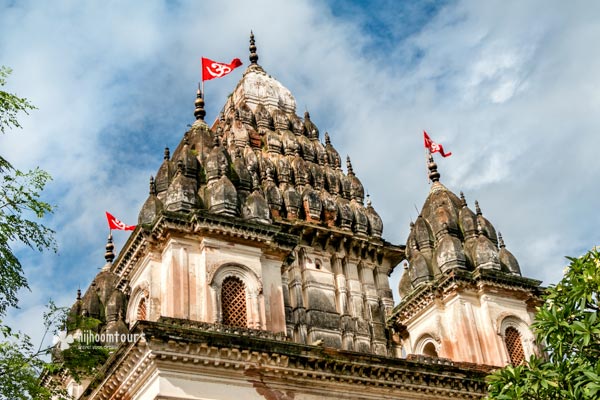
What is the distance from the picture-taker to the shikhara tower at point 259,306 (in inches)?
742

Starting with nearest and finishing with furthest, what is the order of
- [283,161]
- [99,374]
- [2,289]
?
[2,289]
[99,374]
[283,161]

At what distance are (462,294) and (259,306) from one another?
732 cm

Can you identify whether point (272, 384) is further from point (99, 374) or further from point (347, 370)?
point (99, 374)

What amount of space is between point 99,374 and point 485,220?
14.6 meters

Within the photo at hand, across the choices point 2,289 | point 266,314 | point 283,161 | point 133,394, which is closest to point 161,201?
point 266,314

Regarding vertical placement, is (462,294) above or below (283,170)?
below

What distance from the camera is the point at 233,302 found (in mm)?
21844

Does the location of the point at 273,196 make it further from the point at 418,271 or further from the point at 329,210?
the point at 418,271

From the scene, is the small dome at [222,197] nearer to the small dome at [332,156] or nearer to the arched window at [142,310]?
the arched window at [142,310]

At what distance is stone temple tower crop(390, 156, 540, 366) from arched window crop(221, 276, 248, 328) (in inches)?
280

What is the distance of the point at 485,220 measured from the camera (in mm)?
27719

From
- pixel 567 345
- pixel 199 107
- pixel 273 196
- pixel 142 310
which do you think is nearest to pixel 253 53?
pixel 273 196

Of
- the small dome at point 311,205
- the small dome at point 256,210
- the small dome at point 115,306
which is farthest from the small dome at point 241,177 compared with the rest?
the small dome at point 311,205

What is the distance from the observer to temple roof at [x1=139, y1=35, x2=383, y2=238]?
2586 centimetres
